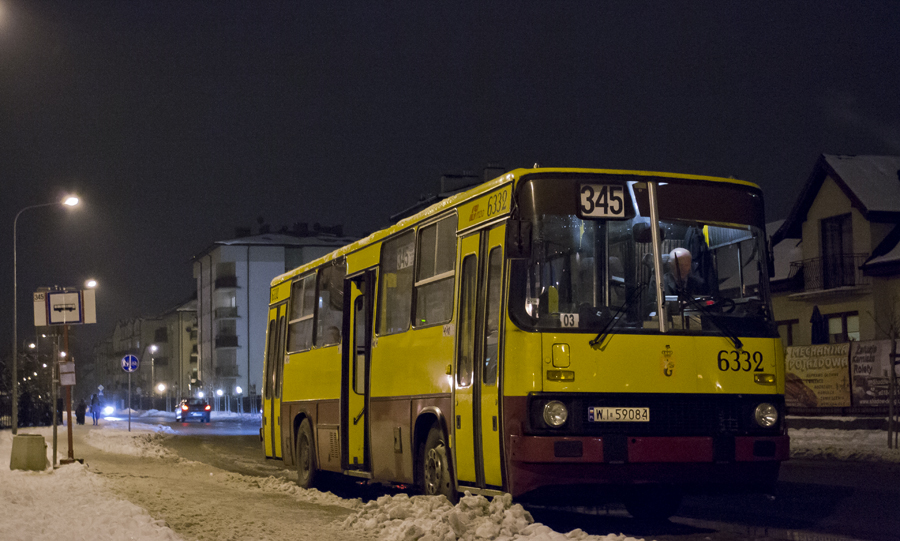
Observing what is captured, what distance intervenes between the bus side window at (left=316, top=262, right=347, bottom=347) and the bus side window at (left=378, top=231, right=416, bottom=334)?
1.64 meters

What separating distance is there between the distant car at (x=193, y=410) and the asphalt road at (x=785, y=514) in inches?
2068

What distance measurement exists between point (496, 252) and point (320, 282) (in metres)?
6.64

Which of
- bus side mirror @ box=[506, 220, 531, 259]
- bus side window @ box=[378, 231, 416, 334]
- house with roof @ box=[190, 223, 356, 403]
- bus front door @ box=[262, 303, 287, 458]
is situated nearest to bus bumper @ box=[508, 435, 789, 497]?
bus side mirror @ box=[506, 220, 531, 259]

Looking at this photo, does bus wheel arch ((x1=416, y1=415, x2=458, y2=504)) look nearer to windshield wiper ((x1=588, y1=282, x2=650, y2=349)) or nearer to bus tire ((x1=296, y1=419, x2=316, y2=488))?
windshield wiper ((x1=588, y1=282, x2=650, y2=349))

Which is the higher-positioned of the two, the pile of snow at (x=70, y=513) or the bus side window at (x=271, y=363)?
the bus side window at (x=271, y=363)

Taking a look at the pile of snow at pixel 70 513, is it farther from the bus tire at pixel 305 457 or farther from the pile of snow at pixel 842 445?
the pile of snow at pixel 842 445

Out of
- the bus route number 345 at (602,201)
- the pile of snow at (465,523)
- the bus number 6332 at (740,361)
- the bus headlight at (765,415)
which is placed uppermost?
the bus route number 345 at (602,201)

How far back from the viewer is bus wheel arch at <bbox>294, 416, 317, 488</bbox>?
1667cm

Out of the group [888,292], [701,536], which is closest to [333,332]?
[701,536]

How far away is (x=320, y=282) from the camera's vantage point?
16.7 metres

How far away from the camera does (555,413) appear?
9578 mm

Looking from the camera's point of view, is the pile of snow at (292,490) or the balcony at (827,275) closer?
the pile of snow at (292,490)

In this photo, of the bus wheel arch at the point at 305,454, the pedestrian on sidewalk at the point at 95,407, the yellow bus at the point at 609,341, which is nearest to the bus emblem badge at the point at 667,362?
the yellow bus at the point at 609,341

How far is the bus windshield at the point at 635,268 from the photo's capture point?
9797 millimetres
